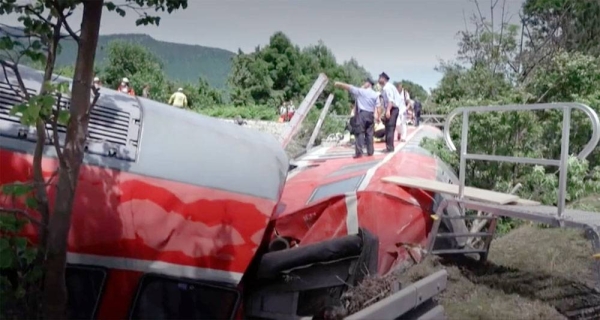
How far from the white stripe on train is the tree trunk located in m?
0.62

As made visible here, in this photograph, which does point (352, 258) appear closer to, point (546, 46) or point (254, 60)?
point (546, 46)

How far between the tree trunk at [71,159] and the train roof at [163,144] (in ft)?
2.57

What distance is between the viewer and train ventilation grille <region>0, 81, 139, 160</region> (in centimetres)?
482

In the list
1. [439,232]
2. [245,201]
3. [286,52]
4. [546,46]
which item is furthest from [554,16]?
[245,201]

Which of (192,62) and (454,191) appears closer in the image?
(454,191)

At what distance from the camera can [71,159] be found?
4.03 meters

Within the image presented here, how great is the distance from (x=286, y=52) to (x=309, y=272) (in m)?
40.5

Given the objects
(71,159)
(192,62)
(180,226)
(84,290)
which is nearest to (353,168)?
(180,226)

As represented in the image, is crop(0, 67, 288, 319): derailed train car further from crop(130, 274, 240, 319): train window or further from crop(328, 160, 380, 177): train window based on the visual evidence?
crop(328, 160, 380, 177): train window

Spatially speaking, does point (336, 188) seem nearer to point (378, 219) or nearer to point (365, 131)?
point (378, 219)

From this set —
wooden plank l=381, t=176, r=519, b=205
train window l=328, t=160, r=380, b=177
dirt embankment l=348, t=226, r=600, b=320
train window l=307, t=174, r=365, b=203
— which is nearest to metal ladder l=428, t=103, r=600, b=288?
wooden plank l=381, t=176, r=519, b=205

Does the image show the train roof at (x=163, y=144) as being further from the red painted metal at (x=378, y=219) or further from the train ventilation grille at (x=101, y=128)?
the red painted metal at (x=378, y=219)

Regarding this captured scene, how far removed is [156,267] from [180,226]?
1.10 feet

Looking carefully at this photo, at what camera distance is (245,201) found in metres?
5.37
